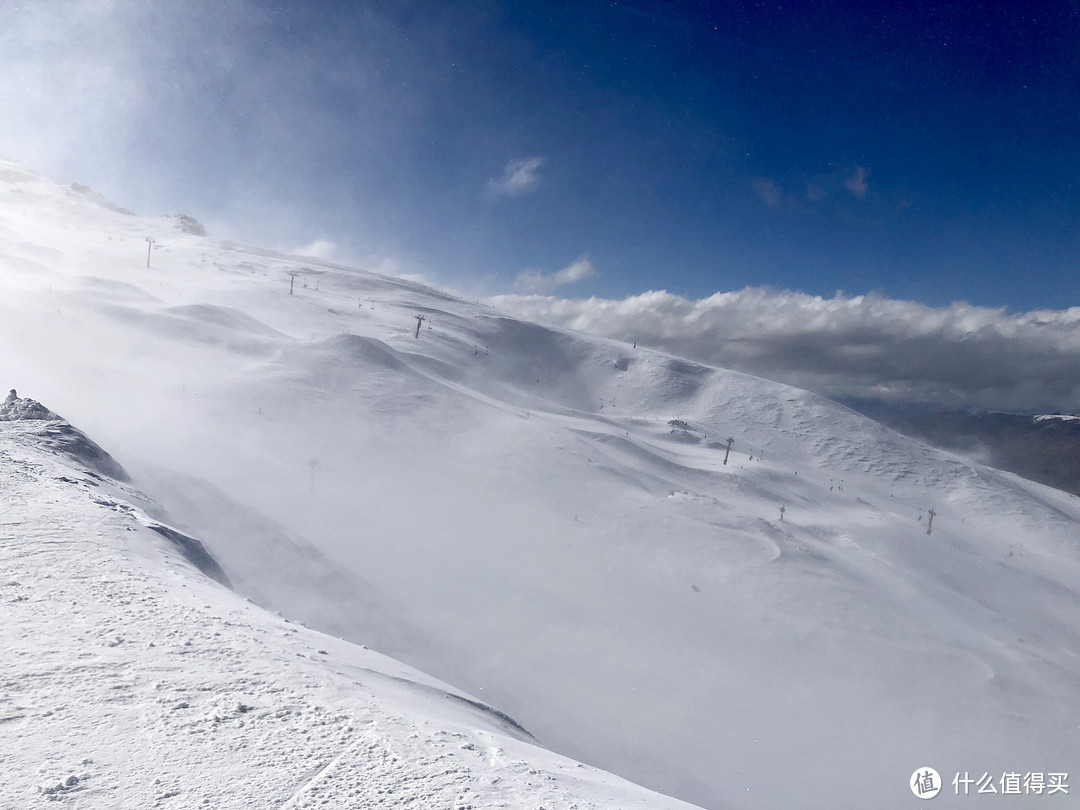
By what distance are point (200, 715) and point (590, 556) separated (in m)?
17.1

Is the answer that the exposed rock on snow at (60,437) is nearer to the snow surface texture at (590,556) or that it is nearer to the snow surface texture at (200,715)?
the snow surface texture at (590,556)

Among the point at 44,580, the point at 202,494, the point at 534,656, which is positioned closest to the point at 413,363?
the point at 202,494

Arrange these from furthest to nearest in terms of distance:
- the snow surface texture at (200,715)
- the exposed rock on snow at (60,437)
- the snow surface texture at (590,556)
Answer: the snow surface texture at (590,556)
the exposed rock on snow at (60,437)
the snow surface texture at (200,715)

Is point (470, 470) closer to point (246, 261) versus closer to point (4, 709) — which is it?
point (4, 709)

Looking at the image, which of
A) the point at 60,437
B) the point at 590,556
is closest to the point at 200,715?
the point at 60,437

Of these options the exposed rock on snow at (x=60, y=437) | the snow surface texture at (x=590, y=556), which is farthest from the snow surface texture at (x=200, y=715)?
the snow surface texture at (x=590, y=556)

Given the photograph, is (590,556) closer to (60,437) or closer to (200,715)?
(60,437)

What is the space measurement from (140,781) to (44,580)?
3598 mm

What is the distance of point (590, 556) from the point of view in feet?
67.5

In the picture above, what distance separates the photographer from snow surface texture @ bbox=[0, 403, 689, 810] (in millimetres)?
3699

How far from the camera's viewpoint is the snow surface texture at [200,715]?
3699 millimetres

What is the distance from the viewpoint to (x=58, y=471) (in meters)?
10.0

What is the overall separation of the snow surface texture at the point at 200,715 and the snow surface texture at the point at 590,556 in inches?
294

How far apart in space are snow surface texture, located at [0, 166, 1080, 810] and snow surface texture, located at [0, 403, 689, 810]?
747 cm
